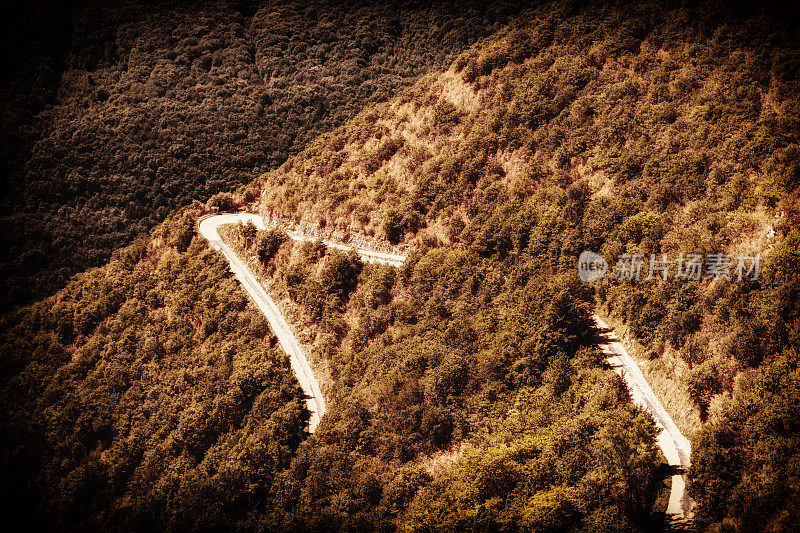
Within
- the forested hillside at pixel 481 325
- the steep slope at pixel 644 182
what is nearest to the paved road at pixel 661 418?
the steep slope at pixel 644 182

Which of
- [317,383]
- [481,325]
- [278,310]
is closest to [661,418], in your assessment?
[481,325]

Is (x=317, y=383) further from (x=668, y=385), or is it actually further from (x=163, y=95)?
(x=163, y=95)

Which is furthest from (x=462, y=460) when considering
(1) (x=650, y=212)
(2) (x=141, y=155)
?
(2) (x=141, y=155)

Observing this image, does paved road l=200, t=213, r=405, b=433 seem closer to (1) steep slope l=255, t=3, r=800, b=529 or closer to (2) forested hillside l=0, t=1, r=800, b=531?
(2) forested hillside l=0, t=1, r=800, b=531

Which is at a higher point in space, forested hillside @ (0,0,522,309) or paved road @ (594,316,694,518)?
forested hillside @ (0,0,522,309)

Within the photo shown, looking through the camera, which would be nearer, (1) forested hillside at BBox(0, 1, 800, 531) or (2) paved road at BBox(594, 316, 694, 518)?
(2) paved road at BBox(594, 316, 694, 518)

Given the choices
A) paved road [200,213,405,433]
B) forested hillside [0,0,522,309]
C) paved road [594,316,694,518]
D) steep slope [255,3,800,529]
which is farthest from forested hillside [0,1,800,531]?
forested hillside [0,0,522,309]
